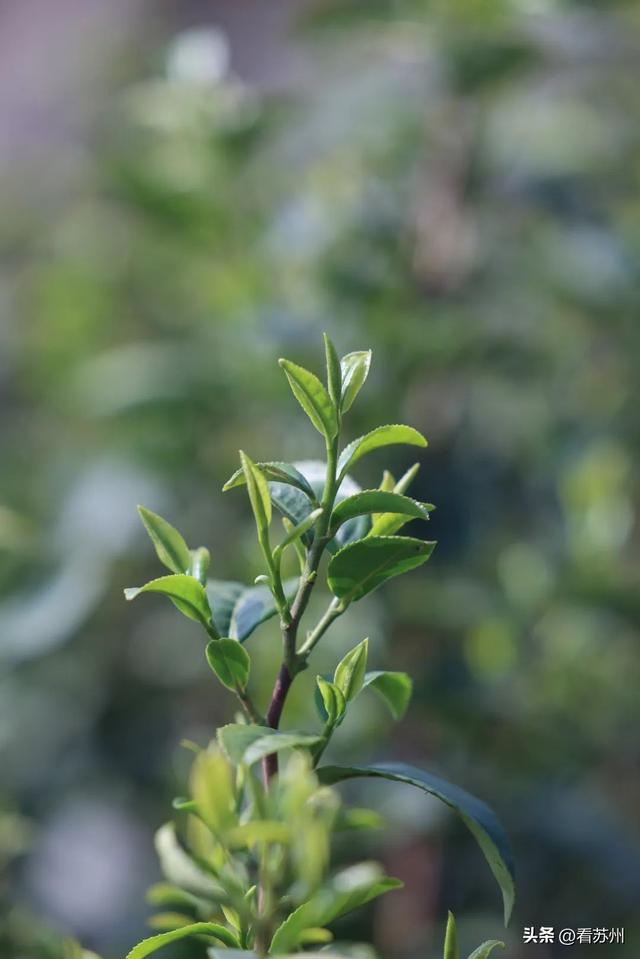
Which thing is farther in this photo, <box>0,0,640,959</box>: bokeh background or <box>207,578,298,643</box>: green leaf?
<box>0,0,640,959</box>: bokeh background

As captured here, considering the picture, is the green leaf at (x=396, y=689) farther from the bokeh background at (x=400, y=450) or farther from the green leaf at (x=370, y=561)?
the bokeh background at (x=400, y=450)

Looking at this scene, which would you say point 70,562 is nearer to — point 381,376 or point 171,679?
point 171,679

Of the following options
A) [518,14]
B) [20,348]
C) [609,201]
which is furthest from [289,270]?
[20,348]

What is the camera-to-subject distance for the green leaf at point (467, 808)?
276 mm

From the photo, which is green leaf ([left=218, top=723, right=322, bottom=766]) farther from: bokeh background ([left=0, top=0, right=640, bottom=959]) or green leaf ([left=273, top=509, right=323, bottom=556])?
bokeh background ([left=0, top=0, right=640, bottom=959])

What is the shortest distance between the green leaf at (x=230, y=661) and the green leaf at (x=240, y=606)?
0.8 inches

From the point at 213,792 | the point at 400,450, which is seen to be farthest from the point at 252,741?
the point at 400,450

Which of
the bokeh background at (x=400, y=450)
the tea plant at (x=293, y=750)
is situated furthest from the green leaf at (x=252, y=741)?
the bokeh background at (x=400, y=450)

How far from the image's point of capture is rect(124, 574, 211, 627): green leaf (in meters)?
0.27

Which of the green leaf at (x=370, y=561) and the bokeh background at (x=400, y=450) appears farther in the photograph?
the bokeh background at (x=400, y=450)

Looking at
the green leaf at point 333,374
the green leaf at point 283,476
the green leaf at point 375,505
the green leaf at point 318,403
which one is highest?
the green leaf at point 333,374

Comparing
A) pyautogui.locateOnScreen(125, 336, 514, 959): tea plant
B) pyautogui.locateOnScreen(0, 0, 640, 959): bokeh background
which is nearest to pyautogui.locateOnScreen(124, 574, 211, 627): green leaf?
pyautogui.locateOnScreen(125, 336, 514, 959): tea plant

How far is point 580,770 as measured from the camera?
94 cm

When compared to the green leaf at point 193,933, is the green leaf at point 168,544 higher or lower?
higher
